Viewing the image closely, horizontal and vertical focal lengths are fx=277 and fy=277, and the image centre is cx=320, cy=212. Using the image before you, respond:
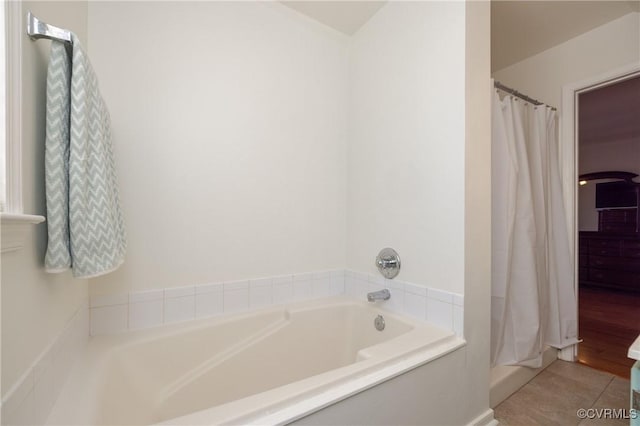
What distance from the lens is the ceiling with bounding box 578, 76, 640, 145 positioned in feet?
9.22

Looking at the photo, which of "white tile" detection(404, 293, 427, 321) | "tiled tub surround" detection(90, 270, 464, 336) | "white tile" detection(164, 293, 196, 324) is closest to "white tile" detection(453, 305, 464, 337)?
"tiled tub surround" detection(90, 270, 464, 336)

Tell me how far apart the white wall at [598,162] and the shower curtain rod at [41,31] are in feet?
20.8

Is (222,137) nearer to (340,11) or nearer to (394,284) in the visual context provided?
(340,11)

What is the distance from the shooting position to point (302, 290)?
5.92 feet

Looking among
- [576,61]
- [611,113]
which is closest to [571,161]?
[576,61]

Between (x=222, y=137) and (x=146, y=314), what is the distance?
976 mm

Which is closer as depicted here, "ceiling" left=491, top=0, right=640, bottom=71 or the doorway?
"ceiling" left=491, top=0, right=640, bottom=71

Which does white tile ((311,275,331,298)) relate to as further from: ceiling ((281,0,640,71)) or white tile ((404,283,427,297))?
ceiling ((281,0,640,71))

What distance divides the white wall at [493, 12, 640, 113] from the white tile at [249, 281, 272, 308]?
258 cm

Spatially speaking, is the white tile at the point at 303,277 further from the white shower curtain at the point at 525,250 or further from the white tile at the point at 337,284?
the white shower curtain at the point at 525,250

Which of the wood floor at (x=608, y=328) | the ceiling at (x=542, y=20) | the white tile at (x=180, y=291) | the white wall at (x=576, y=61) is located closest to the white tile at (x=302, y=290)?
the white tile at (x=180, y=291)

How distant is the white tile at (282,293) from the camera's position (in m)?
1.69

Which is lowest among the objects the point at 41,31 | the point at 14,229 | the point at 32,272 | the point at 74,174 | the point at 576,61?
the point at 32,272

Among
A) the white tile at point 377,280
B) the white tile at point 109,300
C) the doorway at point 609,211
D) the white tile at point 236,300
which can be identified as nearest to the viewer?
the white tile at point 109,300
